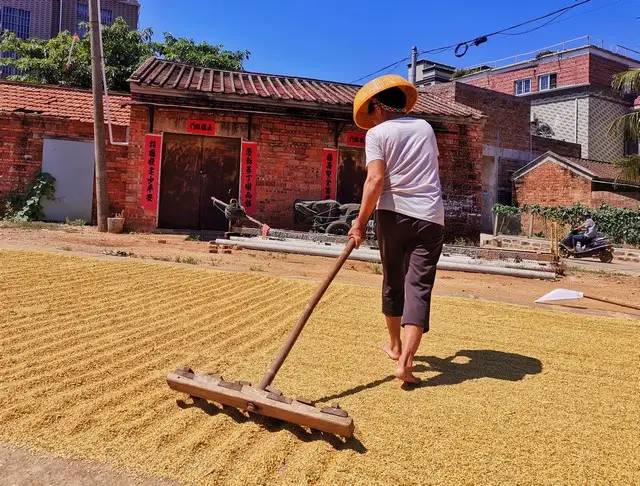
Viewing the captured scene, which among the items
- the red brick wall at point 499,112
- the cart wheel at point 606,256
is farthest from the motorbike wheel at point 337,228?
the red brick wall at point 499,112

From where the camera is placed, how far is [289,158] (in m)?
12.4

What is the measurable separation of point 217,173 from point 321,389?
33.6 feet

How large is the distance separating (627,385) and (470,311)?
1864 millimetres

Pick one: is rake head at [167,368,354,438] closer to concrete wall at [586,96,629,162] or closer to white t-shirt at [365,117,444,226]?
white t-shirt at [365,117,444,226]

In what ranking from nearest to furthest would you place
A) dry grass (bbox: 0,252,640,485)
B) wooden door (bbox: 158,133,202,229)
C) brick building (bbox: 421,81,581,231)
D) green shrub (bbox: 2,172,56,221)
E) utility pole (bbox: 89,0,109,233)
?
dry grass (bbox: 0,252,640,485), utility pole (bbox: 89,0,109,233), wooden door (bbox: 158,133,202,229), green shrub (bbox: 2,172,56,221), brick building (bbox: 421,81,581,231)

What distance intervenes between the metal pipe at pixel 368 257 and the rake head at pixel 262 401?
6.54 metres

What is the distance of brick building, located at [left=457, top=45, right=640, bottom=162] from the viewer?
2770 cm

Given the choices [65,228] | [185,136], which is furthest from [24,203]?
[185,136]

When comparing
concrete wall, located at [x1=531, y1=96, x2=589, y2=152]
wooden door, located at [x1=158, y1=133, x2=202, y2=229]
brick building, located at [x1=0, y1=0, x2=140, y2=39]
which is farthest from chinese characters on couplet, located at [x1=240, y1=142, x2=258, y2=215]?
brick building, located at [x1=0, y1=0, x2=140, y2=39]

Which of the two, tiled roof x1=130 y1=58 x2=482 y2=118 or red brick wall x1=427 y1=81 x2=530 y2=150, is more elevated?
red brick wall x1=427 y1=81 x2=530 y2=150

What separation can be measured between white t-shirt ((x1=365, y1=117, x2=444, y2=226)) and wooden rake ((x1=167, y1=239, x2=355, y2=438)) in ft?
3.40

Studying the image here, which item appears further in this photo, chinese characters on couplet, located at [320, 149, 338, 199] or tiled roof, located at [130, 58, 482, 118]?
chinese characters on couplet, located at [320, 149, 338, 199]

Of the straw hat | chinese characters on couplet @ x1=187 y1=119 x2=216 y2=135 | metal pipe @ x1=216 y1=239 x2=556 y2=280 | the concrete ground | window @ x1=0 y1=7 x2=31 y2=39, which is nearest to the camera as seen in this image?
the concrete ground

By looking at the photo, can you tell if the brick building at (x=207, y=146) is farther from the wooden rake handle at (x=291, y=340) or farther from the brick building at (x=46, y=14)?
the brick building at (x=46, y=14)
